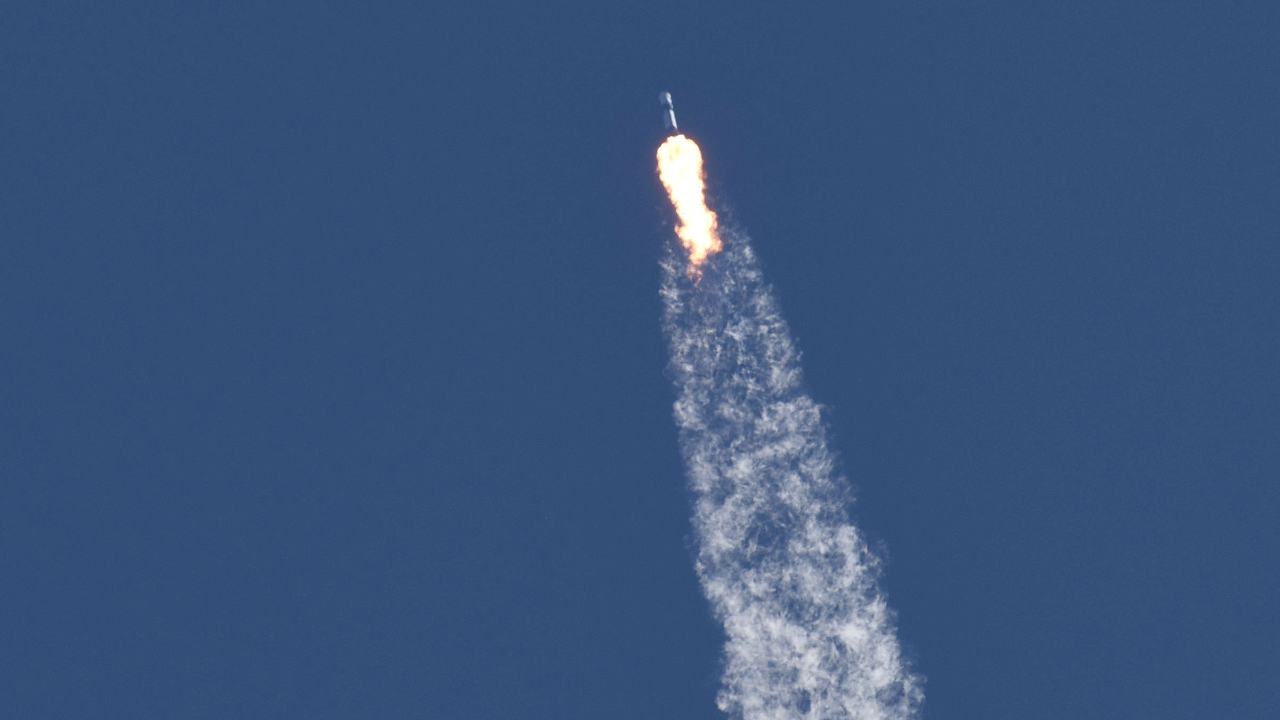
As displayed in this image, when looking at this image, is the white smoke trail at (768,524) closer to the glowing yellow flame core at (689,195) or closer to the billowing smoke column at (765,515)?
the billowing smoke column at (765,515)

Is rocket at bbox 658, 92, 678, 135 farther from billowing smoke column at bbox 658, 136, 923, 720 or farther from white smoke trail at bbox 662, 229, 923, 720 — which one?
white smoke trail at bbox 662, 229, 923, 720

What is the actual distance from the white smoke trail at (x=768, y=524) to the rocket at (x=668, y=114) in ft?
31.1

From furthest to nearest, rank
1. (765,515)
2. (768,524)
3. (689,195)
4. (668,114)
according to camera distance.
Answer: (689,195) < (668,114) < (765,515) < (768,524)

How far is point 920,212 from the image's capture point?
385 feet

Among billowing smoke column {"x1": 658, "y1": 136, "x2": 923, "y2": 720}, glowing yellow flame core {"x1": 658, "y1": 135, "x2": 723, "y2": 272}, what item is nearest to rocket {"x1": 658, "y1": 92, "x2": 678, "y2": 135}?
glowing yellow flame core {"x1": 658, "y1": 135, "x2": 723, "y2": 272}

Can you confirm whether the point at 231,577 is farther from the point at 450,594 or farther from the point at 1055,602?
the point at 1055,602

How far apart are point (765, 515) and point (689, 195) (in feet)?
85.8

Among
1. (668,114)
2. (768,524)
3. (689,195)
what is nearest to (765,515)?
(768,524)

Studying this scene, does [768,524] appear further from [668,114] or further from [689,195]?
[668,114]

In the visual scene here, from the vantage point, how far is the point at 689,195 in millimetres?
117812

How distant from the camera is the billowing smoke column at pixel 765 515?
11081 cm

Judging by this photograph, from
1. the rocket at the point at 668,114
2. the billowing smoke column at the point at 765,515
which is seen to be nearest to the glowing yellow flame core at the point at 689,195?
the billowing smoke column at the point at 765,515

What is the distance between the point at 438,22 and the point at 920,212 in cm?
4291

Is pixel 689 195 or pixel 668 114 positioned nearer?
pixel 668 114
